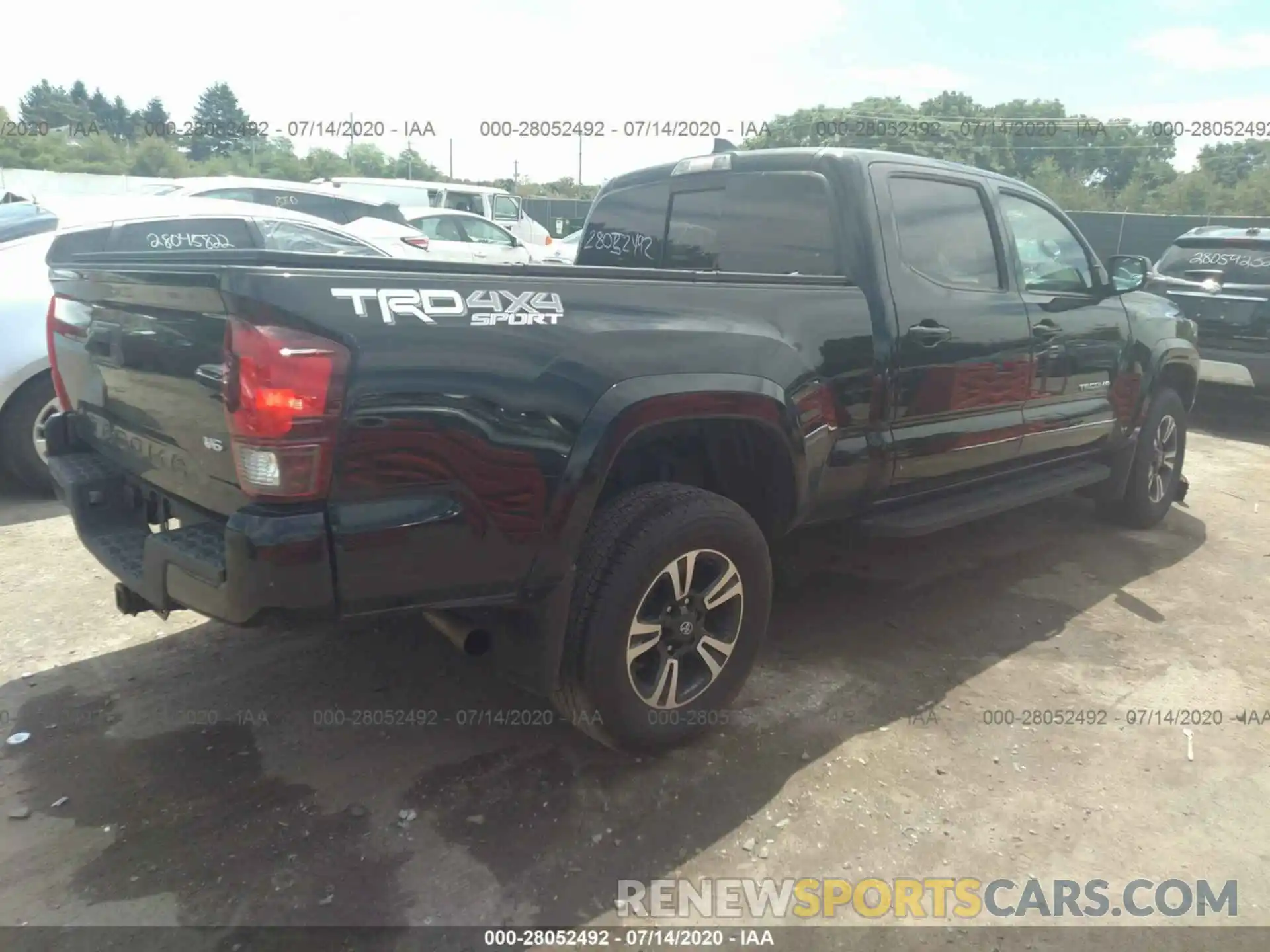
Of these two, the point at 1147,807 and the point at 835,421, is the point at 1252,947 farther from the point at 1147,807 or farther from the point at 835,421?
the point at 835,421

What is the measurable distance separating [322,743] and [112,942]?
0.89 m

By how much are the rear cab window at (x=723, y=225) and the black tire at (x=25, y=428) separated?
2.97 meters

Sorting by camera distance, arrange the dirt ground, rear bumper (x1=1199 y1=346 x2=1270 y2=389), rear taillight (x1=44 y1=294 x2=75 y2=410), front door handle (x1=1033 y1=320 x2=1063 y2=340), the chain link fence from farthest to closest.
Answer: the chain link fence
rear bumper (x1=1199 y1=346 x2=1270 y2=389)
front door handle (x1=1033 y1=320 x2=1063 y2=340)
rear taillight (x1=44 y1=294 x2=75 y2=410)
the dirt ground

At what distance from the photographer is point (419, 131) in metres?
13.7

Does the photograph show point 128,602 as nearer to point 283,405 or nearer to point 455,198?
point 283,405

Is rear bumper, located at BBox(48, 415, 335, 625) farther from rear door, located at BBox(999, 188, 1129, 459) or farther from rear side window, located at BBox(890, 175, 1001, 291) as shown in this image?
rear door, located at BBox(999, 188, 1129, 459)

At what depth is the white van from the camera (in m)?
18.3

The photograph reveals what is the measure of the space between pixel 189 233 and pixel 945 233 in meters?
5.54

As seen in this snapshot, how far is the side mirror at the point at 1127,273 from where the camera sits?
4.84m

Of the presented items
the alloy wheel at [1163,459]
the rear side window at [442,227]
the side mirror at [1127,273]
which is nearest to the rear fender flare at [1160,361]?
the alloy wheel at [1163,459]

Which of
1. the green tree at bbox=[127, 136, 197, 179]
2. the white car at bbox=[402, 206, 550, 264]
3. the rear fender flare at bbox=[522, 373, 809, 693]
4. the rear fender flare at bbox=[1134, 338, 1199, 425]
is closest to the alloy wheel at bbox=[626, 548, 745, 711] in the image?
the rear fender flare at bbox=[522, 373, 809, 693]

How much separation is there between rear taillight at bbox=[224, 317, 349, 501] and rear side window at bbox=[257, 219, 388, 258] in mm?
5066

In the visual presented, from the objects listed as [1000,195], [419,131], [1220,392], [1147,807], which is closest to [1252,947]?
[1147,807]

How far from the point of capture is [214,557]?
2234 millimetres
